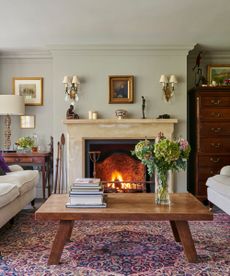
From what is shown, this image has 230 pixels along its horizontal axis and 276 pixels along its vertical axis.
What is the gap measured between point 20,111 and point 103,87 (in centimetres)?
129

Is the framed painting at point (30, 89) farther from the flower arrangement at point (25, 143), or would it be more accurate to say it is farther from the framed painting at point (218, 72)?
the framed painting at point (218, 72)

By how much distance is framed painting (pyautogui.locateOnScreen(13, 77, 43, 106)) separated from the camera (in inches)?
200

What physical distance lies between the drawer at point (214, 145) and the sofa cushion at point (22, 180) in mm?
2364

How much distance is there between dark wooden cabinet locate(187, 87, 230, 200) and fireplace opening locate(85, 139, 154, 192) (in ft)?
2.62

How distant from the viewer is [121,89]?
188 inches

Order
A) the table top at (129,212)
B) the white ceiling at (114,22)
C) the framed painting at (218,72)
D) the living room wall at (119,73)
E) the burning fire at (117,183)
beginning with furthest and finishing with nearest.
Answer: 1. the framed painting at (218,72)
2. the burning fire at (117,183)
3. the living room wall at (119,73)
4. the white ceiling at (114,22)
5. the table top at (129,212)

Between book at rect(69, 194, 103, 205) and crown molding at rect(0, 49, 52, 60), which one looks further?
crown molding at rect(0, 49, 52, 60)

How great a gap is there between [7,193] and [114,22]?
2298 mm

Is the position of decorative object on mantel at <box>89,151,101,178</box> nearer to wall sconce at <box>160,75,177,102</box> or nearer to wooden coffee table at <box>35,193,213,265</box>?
wall sconce at <box>160,75,177,102</box>

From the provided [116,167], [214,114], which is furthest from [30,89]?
[214,114]

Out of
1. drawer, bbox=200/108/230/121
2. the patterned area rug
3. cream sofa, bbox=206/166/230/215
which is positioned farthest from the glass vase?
drawer, bbox=200/108/230/121

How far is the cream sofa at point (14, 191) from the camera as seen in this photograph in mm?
2816

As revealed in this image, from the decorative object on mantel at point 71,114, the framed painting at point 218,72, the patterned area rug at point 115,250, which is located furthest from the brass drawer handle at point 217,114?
the decorative object on mantel at point 71,114

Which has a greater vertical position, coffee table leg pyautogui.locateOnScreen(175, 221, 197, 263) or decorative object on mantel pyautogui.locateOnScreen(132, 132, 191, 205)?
decorative object on mantel pyautogui.locateOnScreen(132, 132, 191, 205)
